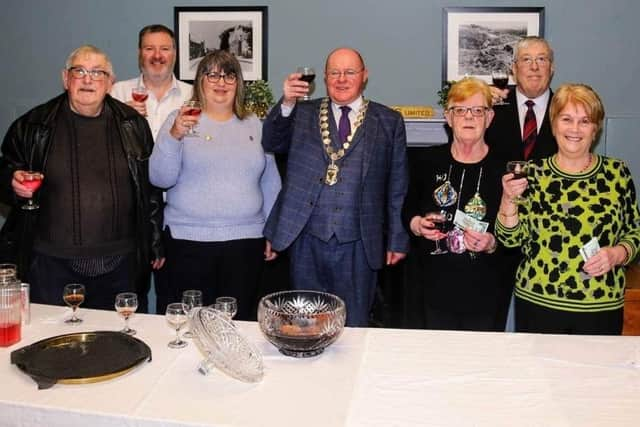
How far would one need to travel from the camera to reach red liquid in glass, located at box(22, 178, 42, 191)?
269 cm

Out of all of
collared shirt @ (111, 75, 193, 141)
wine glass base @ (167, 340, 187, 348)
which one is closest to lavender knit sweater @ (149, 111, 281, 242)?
collared shirt @ (111, 75, 193, 141)

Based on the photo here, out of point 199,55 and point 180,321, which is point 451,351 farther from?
point 199,55

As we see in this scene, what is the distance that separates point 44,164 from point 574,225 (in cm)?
214

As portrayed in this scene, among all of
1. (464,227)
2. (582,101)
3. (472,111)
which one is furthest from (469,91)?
(464,227)

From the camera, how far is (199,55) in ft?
15.0

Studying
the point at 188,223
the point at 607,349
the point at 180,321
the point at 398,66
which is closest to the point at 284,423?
the point at 180,321

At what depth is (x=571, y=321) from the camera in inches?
102

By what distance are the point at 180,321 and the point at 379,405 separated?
0.69 meters

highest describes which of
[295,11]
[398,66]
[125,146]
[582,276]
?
[295,11]

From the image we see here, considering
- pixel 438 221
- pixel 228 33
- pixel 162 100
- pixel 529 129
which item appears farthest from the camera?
pixel 228 33

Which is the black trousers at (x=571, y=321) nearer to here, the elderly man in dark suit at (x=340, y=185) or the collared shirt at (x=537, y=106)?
the elderly man in dark suit at (x=340, y=185)

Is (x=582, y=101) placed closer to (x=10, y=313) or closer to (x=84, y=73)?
(x=84, y=73)

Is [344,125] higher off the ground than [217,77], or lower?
lower

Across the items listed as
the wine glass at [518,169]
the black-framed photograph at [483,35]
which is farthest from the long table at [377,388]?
the black-framed photograph at [483,35]
